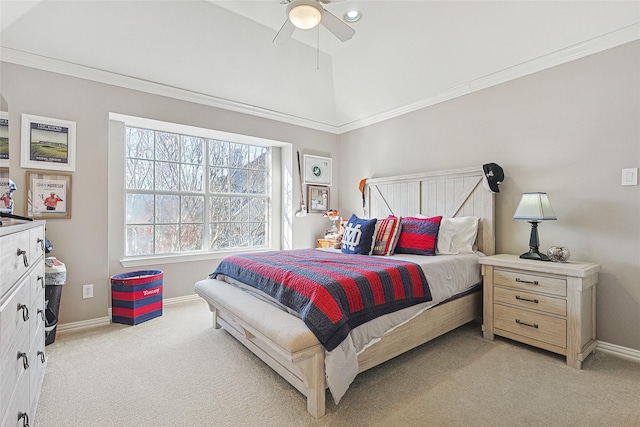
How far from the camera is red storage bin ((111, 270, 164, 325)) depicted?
2.89m

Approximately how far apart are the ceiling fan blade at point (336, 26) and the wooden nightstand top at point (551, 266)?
2175mm

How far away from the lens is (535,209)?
2426mm

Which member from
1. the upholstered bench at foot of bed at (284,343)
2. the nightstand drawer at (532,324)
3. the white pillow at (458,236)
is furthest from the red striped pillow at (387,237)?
the upholstered bench at foot of bed at (284,343)

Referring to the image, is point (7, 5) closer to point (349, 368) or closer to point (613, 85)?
point (349, 368)

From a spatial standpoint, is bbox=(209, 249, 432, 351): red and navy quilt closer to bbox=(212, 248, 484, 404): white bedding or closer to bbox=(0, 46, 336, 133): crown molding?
bbox=(212, 248, 484, 404): white bedding

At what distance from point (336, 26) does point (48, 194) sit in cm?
286

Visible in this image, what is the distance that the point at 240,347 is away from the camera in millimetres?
2410

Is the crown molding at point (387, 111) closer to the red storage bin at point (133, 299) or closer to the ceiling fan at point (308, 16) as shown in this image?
the ceiling fan at point (308, 16)

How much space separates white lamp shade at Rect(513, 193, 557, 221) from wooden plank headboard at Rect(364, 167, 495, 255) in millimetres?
502

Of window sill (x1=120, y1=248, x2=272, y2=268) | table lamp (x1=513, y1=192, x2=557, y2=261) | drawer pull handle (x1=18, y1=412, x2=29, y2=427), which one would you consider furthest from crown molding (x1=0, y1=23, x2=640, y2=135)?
drawer pull handle (x1=18, y1=412, x2=29, y2=427)

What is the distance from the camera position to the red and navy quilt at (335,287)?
1646mm

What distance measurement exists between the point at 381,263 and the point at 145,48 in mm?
2990

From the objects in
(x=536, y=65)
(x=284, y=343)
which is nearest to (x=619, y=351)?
(x=536, y=65)

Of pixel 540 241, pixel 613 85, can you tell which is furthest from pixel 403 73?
pixel 540 241
